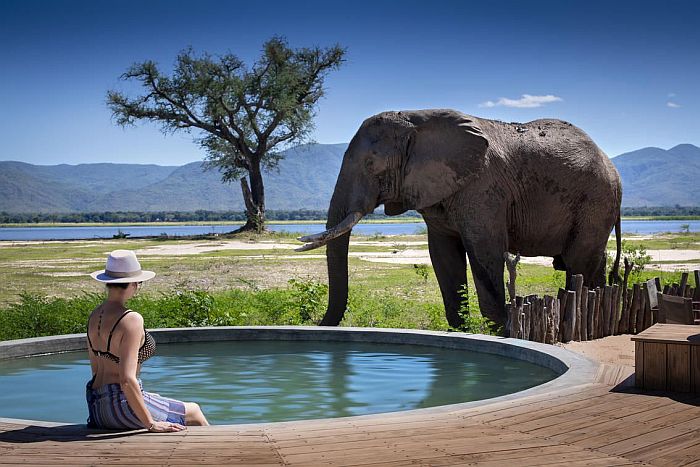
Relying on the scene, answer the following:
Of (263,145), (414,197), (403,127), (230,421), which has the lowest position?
(230,421)

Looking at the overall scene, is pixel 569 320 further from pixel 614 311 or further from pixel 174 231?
pixel 174 231

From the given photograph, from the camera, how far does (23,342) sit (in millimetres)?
10977

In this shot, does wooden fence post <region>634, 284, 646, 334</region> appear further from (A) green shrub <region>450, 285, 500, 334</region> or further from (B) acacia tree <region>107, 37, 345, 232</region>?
(B) acacia tree <region>107, 37, 345, 232</region>

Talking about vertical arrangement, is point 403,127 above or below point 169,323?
above

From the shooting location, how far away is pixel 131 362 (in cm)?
570

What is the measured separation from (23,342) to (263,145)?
1804 inches

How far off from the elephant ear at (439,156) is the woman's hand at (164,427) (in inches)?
306

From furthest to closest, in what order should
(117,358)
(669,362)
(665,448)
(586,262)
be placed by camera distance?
(586,262) → (669,362) → (117,358) → (665,448)

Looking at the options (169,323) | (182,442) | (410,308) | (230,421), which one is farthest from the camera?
(410,308)

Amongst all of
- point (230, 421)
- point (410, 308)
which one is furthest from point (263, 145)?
point (230, 421)

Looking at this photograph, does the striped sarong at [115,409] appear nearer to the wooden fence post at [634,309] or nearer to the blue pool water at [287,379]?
the blue pool water at [287,379]

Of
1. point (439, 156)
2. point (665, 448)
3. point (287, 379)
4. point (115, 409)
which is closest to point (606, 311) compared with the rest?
point (439, 156)

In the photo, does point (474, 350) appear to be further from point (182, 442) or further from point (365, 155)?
point (182, 442)

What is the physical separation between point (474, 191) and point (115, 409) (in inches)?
319
